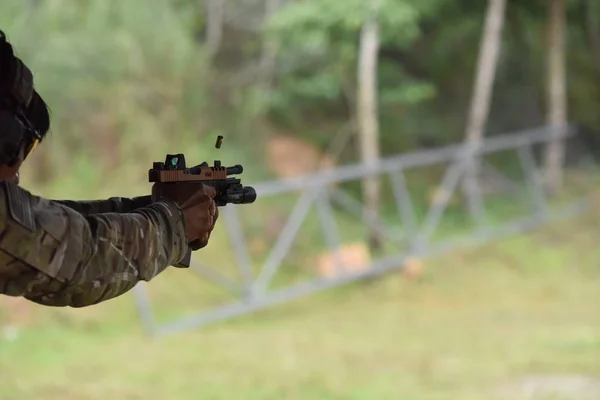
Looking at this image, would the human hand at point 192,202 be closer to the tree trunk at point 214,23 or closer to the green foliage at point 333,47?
the green foliage at point 333,47

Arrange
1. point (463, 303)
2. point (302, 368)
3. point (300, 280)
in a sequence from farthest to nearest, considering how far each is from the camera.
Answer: point (300, 280) → point (463, 303) → point (302, 368)

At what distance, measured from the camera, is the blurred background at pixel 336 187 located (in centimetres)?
260

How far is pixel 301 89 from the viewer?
4.23 meters

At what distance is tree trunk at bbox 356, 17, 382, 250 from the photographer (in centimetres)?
394

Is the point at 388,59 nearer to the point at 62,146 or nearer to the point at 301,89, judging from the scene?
the point at 301,89

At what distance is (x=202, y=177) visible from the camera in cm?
98

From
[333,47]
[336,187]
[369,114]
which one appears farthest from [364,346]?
[333,47]

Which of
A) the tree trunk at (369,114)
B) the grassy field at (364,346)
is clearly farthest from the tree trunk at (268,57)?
the grassy field at (364,346)

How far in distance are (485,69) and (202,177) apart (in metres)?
3.60

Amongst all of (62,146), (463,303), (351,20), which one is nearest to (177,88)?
(62,146)

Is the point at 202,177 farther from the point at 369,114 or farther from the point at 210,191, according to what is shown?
the point at 369,114

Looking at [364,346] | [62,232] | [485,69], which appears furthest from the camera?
[485,69]

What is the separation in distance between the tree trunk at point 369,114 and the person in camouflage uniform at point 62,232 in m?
3.02

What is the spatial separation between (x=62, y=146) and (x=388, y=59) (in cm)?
168
